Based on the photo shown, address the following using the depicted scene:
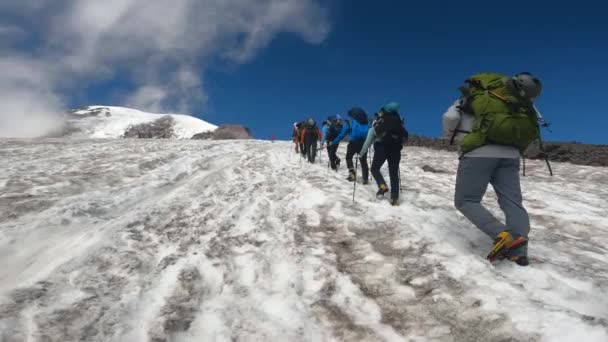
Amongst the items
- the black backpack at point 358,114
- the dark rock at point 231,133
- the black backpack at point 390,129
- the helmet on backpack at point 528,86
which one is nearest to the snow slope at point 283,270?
the black backpack at point 390,129

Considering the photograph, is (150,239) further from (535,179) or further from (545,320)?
(535,179)

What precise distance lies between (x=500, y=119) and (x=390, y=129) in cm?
327

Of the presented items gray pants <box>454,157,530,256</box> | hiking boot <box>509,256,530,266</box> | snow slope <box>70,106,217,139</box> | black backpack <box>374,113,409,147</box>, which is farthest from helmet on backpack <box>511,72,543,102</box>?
snow slope <box>70,106,217,139</box>

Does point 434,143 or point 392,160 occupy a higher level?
point 392,160

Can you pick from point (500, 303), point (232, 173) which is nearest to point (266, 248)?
point (500, 303)

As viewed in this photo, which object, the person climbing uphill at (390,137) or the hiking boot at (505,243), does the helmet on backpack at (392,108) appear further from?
the hiking boot at (505,243)

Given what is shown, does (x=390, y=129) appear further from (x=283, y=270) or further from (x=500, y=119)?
(x=283, y=270)

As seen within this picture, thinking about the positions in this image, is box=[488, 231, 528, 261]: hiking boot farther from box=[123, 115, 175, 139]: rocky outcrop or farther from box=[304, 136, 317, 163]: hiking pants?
box=[123, 115, 175, 139]: rocky outcrop

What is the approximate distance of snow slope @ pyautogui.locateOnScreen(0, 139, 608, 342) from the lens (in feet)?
11.1

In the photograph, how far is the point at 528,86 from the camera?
4355 mm

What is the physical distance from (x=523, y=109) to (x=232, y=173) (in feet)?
27.4

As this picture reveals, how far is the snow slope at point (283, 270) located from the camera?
11.1ft

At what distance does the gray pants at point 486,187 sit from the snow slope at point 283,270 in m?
0.52

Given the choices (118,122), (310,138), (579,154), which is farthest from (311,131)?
(118,122)
